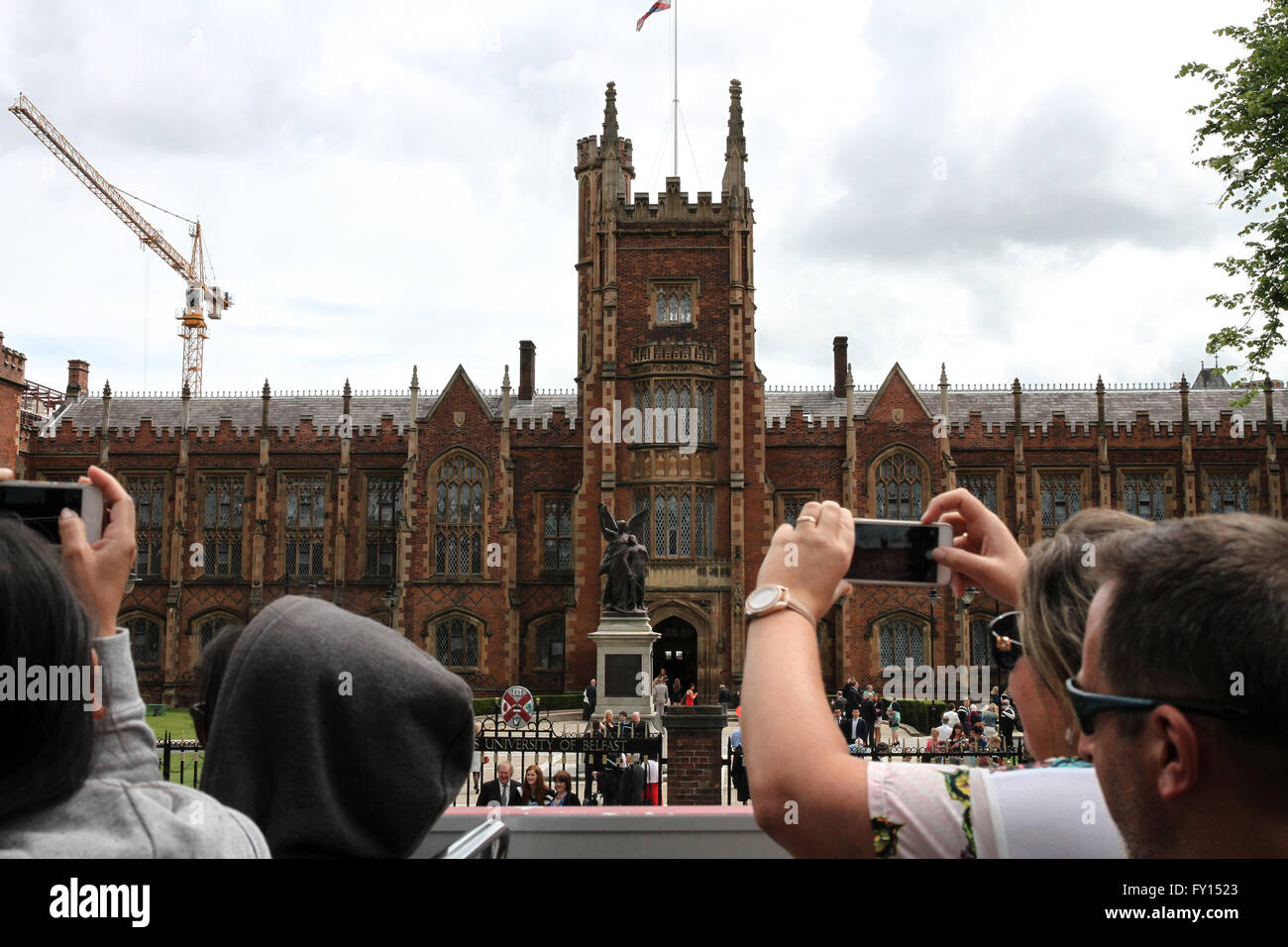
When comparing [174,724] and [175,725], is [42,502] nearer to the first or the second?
[175,725]

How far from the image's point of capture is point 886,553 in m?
2.22

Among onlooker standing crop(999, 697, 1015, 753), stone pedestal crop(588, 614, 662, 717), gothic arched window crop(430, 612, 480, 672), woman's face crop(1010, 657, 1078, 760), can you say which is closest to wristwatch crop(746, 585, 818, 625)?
woman's face crop(1010, 657, 1078, 760)

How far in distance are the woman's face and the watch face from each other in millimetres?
566

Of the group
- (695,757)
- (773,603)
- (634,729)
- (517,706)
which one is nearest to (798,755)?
(773,603)

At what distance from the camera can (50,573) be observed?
4.53 feet

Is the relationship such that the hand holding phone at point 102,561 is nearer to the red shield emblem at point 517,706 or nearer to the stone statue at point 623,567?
the red shield emblem at point 517,706

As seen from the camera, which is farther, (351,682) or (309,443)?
(309,443)

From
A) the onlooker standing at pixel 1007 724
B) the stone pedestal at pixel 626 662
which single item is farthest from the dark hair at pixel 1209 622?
the stone pedestal at pixel 626 662

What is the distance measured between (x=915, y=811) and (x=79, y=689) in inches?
52.6

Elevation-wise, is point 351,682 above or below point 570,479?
below
